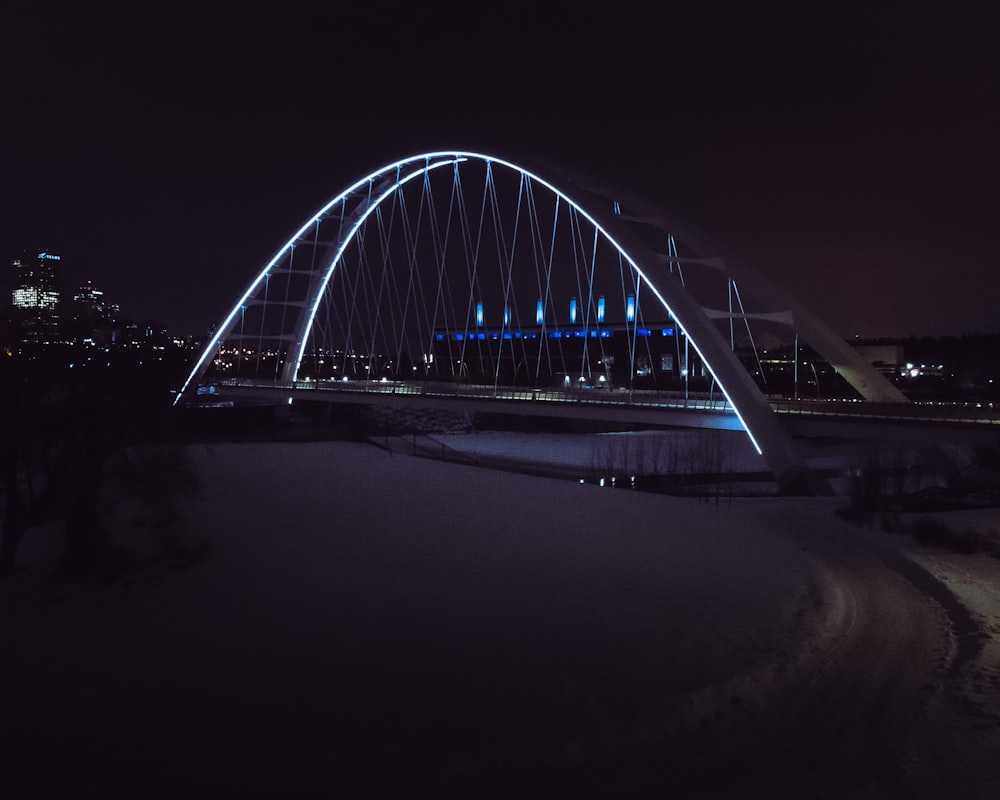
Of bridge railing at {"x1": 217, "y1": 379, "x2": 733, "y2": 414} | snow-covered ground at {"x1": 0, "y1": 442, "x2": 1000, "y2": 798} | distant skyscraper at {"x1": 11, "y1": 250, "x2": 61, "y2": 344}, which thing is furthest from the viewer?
bridge railing at {"x1": 217, "y1": 379, "x2": 733, "y2": 414}

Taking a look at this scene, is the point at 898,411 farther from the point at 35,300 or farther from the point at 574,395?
the point at 35,300

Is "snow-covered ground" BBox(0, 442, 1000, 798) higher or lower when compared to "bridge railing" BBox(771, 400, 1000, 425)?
lower

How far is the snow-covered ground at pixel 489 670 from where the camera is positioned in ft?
19.8

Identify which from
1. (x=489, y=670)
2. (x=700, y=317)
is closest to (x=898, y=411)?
(x=700, y=317)

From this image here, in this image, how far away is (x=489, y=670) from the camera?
809 centimetres

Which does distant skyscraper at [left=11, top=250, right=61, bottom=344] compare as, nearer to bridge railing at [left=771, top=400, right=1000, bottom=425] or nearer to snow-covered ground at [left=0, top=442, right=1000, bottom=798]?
snow-covered ground at [left=0, top=442, right=1000, bottom=798]

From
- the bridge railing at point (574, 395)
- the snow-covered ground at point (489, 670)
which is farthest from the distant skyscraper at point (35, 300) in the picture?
the bridge railing at point (574, 395)

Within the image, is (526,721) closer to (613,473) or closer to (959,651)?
(959,651)

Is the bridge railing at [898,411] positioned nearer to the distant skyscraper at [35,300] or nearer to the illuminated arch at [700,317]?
the illuminated arch at [700,317]

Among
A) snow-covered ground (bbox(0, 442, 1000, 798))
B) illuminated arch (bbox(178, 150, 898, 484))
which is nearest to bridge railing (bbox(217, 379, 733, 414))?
illuminated arch (bbox(178, 150, 898, 484))

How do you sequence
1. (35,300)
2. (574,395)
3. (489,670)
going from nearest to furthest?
(489,670)
(35,300)
(574,395)

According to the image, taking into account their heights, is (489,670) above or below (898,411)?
below

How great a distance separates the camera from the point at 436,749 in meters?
6.38

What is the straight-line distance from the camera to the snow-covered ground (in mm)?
6043
